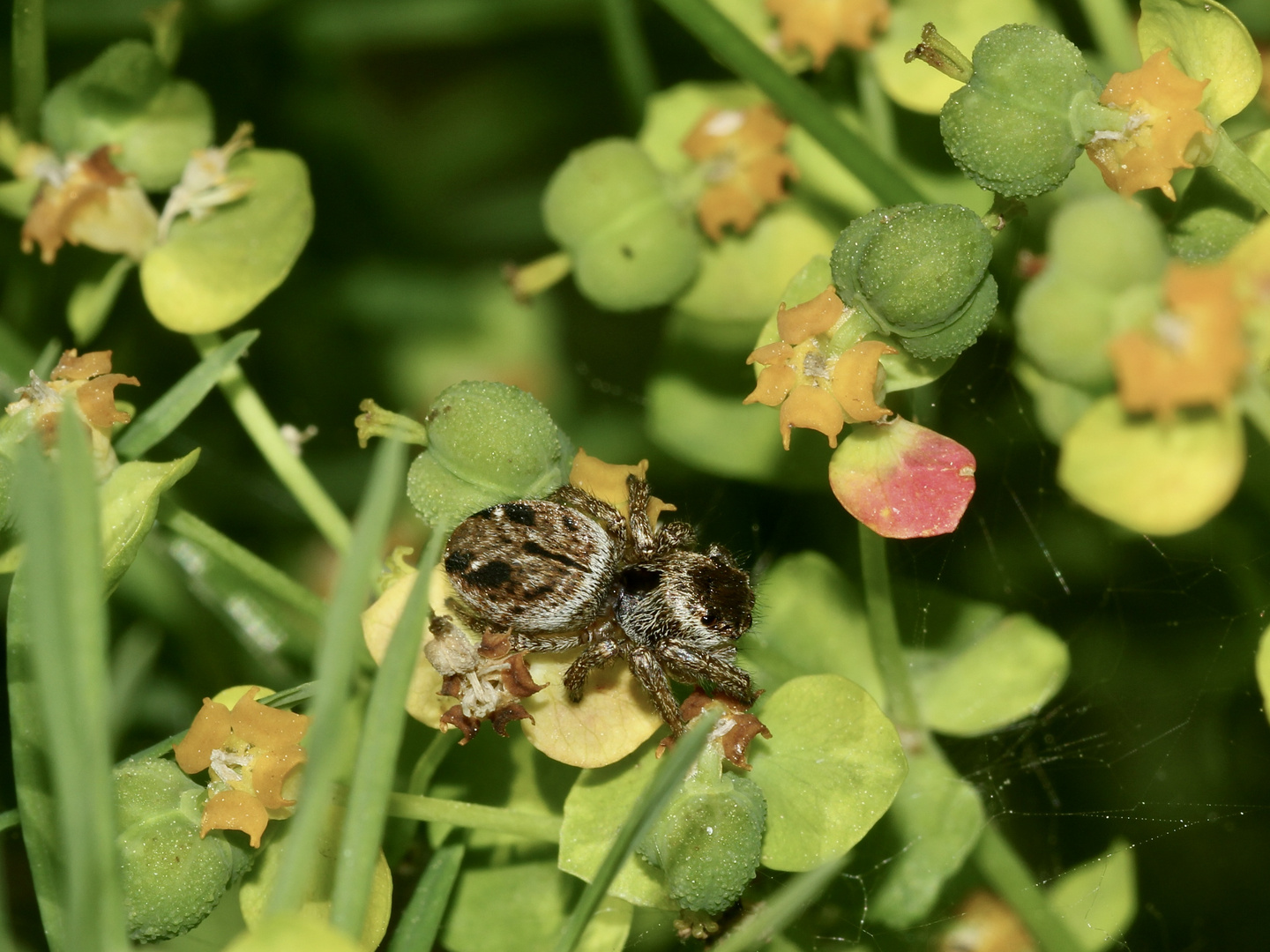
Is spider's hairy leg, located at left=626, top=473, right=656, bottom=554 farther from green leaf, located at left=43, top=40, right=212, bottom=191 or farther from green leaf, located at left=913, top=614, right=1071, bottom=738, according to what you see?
green leaf, located at left=43, top=40, right=212, bottom=191

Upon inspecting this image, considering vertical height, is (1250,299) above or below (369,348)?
above

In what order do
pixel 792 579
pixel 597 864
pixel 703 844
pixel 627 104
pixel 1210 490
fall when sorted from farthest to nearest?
pixel 627 104, pixel 792 579, pixel 597 864, pixel 703 844, pixel 1210 490

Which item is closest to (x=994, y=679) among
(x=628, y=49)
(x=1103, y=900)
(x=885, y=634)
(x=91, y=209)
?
(x=885, y=634)

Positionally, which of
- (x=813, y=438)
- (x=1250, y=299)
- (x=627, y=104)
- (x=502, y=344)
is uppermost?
(x=1250, y=299)

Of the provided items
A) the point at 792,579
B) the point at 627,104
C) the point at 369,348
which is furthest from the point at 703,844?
the point at 369,348

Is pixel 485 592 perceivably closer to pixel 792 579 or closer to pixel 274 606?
pixel 792 579

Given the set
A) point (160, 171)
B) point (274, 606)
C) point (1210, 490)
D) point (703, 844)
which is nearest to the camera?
point (1210, 490)
